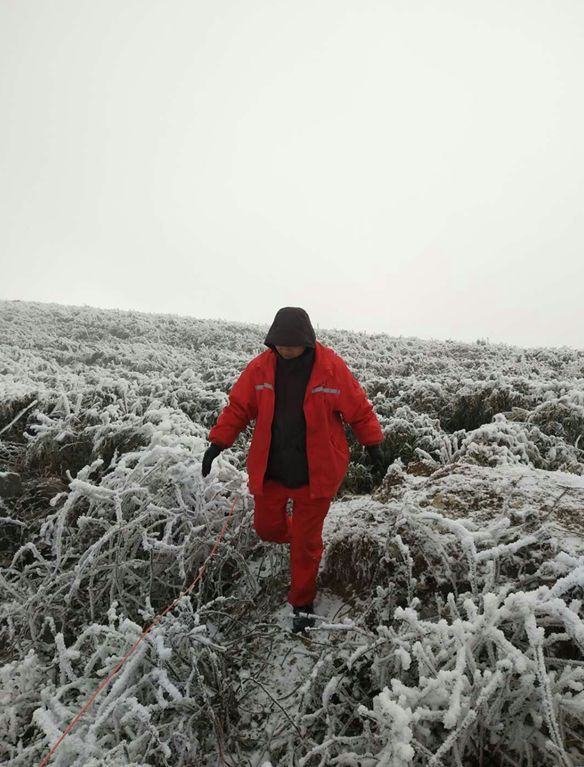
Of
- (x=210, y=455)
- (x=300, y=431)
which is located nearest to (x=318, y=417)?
(x=300, y=431)

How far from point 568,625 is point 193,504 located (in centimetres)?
274

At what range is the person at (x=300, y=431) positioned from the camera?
313 centimetres

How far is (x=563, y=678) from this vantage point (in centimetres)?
181

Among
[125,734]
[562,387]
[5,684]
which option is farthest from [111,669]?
[562,387]

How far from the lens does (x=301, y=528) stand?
10.4 ft

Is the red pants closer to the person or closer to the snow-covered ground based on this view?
the person

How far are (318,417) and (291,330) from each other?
608 millimetres

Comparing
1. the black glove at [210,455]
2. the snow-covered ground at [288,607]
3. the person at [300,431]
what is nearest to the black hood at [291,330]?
the person at [300,431]

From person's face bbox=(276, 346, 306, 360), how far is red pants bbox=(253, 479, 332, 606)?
0.91 metres

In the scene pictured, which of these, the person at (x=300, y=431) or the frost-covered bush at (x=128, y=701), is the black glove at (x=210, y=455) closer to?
the person at (x=300, y=431)

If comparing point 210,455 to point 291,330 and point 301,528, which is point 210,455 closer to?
point 301,528

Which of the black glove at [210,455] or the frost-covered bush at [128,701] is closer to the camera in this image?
the frost-covered bush at [128,701]

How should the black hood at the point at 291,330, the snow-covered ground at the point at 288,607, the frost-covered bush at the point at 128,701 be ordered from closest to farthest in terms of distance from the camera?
the snow-covered ground at the point at 288,607, the frost-covered bush at the point at 128,701, the black hood at the point at 291,330

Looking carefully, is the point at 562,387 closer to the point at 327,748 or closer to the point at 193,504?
the point at 193,504
